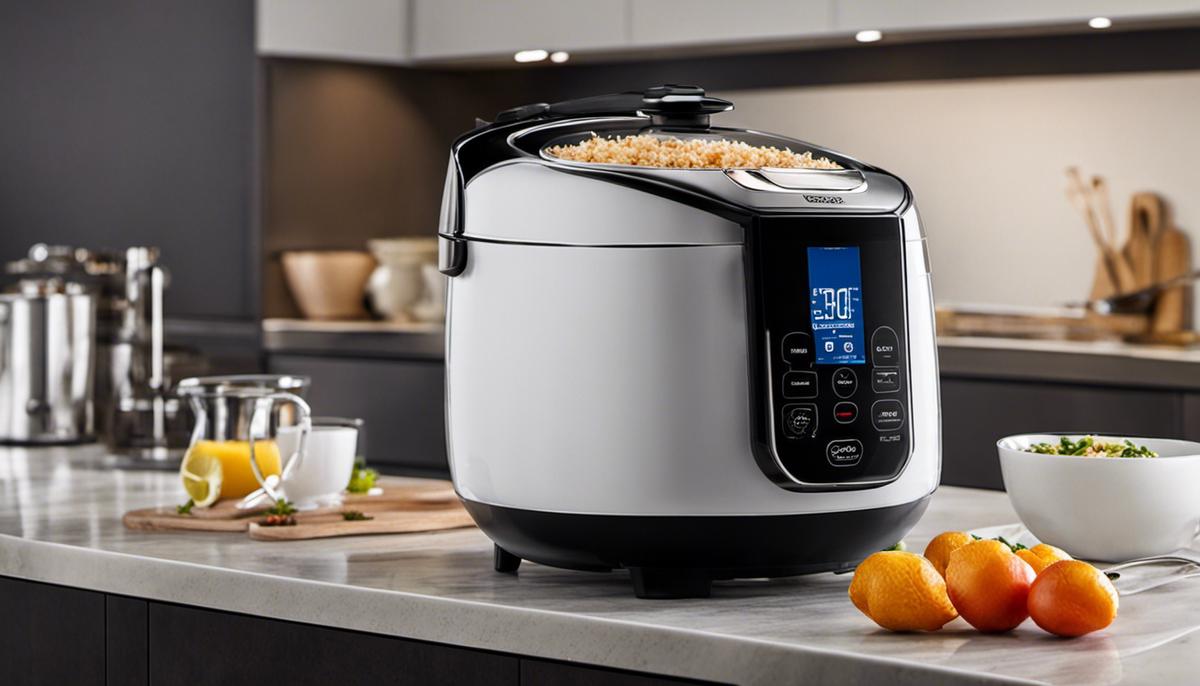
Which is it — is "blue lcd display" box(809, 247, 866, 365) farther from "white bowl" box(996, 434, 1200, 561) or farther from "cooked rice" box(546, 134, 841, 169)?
"white bowl" box(996, 434, 1200, 561)

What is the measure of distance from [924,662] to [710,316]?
0.96 feet

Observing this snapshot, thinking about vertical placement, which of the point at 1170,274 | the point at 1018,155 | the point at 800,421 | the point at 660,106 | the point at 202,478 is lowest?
the point at 202,478

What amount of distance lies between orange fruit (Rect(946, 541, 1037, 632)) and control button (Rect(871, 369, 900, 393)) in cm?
16

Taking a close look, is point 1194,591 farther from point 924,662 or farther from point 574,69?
point 574,69

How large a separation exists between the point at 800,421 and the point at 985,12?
2241 millimetres

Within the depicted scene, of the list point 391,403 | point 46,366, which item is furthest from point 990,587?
point 391,403

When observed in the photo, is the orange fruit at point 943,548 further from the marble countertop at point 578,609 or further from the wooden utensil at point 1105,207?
the wooden utensil at point 1105,207

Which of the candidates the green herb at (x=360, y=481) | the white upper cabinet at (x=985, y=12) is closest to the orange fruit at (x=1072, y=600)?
the green herb at (x=360, y=481)

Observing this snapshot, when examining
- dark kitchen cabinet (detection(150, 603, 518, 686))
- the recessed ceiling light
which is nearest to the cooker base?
dark kitchen cabinet (detection(150, 603, 518, 686))

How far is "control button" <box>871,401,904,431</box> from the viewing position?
114cm

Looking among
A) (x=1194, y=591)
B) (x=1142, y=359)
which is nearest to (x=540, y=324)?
(x=1194, y=591)

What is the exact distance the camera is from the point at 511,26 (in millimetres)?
3709

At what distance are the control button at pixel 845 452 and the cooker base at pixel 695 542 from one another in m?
0.04

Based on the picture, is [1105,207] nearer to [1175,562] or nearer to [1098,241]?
[1098,241]
